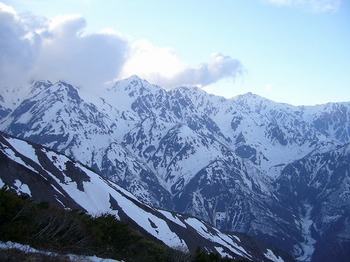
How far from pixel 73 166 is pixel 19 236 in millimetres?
119863

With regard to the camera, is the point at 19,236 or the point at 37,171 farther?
the point at 37,171

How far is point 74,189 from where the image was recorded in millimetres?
127250

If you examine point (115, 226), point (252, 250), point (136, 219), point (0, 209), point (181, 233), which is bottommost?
point (252, 250)

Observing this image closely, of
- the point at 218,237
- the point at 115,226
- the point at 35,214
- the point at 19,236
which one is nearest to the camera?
the point at 19,236

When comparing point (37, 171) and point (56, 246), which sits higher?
point (37, 171)

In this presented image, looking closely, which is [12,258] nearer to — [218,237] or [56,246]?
[56,246]

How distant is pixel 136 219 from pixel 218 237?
180 ft

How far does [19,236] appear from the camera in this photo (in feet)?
80.1

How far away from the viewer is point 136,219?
424 ft

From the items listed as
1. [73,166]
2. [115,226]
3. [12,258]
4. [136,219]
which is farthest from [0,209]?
[73,166]

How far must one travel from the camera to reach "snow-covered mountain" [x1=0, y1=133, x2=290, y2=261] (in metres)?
106

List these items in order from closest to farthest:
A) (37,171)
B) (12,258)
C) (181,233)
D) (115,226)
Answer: (12,258)
(115,226)
(37,171)
(181,233)

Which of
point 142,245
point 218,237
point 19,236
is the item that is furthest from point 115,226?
point 218,237

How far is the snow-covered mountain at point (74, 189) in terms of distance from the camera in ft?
348
